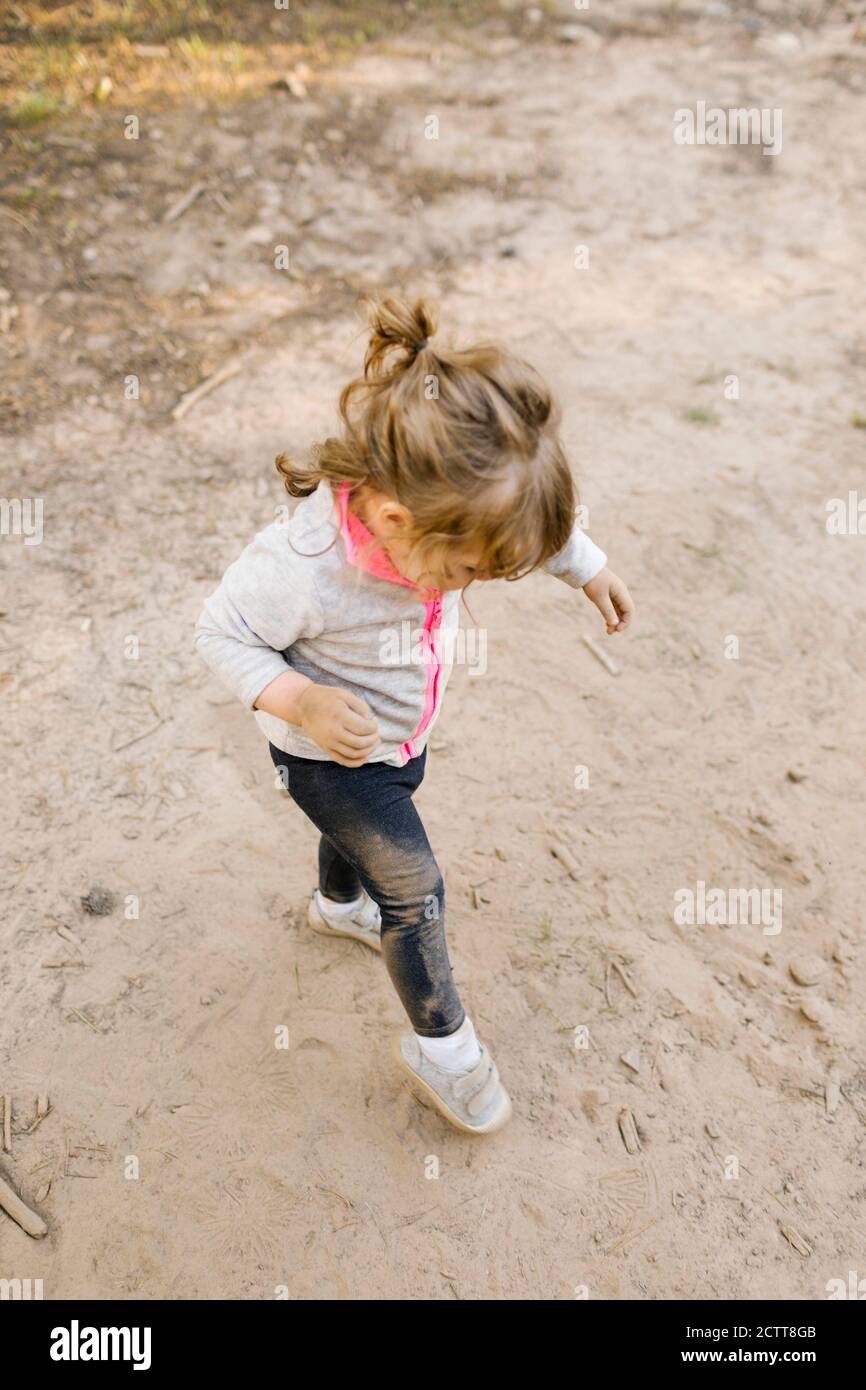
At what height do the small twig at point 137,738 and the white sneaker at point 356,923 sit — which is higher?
the small twig at point 137,738

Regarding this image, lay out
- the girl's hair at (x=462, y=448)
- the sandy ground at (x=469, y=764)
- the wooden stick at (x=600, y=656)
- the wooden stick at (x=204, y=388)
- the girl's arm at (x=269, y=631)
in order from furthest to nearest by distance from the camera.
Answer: the wooden stick at (x=204, y=388)
the wooden stick at (x=600, y=656)
the sandy ground at (x=469, y=764)
the girl's arm at (x=269, y=631)
the girl's hair at (x=462, y=448)

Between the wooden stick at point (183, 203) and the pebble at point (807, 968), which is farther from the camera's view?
the wooden stick at point (183, 203)

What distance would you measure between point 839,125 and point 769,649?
3.83 metres

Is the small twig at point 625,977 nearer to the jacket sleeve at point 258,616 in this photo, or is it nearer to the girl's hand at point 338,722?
the girl's hand at point 338,722

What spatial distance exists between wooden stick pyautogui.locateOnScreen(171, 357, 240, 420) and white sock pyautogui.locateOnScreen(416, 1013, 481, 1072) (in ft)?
8.52

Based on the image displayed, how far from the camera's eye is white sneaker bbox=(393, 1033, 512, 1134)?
6.93 ft

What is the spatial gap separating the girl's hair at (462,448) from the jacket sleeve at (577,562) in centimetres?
34

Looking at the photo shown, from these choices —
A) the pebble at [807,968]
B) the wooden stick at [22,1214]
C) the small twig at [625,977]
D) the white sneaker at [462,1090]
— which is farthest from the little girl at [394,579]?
the pebble at [807,968]

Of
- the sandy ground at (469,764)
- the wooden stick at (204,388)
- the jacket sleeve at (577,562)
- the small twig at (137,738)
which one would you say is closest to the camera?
the jacket sleeve at (577,562)

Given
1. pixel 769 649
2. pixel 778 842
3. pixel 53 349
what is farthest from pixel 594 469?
pixel 53 349

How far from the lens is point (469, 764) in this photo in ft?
9.46

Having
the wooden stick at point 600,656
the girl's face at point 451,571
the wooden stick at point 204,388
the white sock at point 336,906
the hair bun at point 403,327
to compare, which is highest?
the hair bun at point 403,327

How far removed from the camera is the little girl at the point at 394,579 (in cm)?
153
